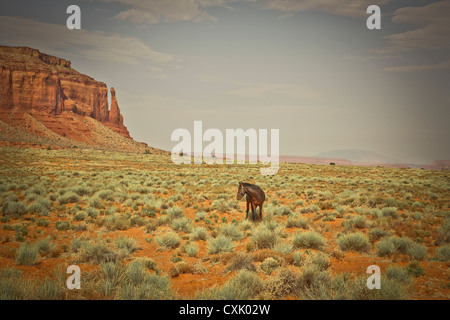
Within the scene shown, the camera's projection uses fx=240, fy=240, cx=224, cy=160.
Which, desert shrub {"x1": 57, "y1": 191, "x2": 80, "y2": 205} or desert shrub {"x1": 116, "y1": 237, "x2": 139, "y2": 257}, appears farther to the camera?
desert shrub {"x1": 57, "y1": 191, "x2": 80, "y2": 205}

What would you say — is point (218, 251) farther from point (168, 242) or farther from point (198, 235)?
point (168, 242)

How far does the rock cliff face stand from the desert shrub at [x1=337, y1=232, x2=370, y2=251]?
465ft

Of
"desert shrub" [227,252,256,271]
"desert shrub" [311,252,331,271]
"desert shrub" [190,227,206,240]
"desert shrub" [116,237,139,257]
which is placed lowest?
"desert shrub" [190,227,206,240]

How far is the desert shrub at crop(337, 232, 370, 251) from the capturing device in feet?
27.8

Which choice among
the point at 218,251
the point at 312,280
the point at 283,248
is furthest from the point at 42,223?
the point at 312,280

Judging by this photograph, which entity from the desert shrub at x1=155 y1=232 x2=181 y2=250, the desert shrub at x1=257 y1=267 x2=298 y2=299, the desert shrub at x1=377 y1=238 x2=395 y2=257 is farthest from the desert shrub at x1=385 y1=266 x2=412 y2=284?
the desert shrub at x1=155 y1=232 x2=181 y2=250

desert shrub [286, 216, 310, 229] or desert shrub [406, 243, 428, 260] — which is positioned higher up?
desert shrub [406, 243, 428, 260]

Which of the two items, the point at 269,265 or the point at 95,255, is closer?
the point at 269,265

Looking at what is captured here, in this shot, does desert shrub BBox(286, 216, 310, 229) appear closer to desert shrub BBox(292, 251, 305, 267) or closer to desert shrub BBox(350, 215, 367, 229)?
desert shrub BBox(350, 215, 367, 229)

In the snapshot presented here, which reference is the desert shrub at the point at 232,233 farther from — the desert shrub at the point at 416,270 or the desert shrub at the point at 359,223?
the desert shrub at the point at 416,270

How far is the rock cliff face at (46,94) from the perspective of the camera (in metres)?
125

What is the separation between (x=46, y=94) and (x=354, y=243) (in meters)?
171

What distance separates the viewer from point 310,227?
38.2 feet

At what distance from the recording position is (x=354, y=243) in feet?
28.1
